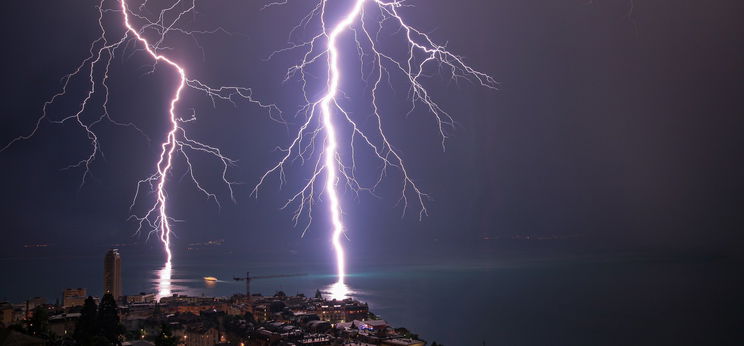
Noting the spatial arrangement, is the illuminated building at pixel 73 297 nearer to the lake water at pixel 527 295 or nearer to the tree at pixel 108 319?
the lake water at pixel 527 295

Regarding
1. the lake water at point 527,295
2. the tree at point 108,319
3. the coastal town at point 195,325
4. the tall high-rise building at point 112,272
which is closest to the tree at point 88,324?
the coastal town at point 195,325

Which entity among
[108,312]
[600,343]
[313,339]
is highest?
[108,312]

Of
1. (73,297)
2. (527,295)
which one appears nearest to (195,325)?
(73,297)

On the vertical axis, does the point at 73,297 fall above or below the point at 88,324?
below

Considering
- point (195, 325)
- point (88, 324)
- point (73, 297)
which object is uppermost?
point (88, 324)

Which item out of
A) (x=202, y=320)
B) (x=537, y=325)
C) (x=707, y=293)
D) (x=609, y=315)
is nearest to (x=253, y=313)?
(x=202, y=320)

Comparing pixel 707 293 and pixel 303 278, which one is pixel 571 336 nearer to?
pixel 707 293

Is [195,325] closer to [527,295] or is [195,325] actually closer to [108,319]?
[108,319]
